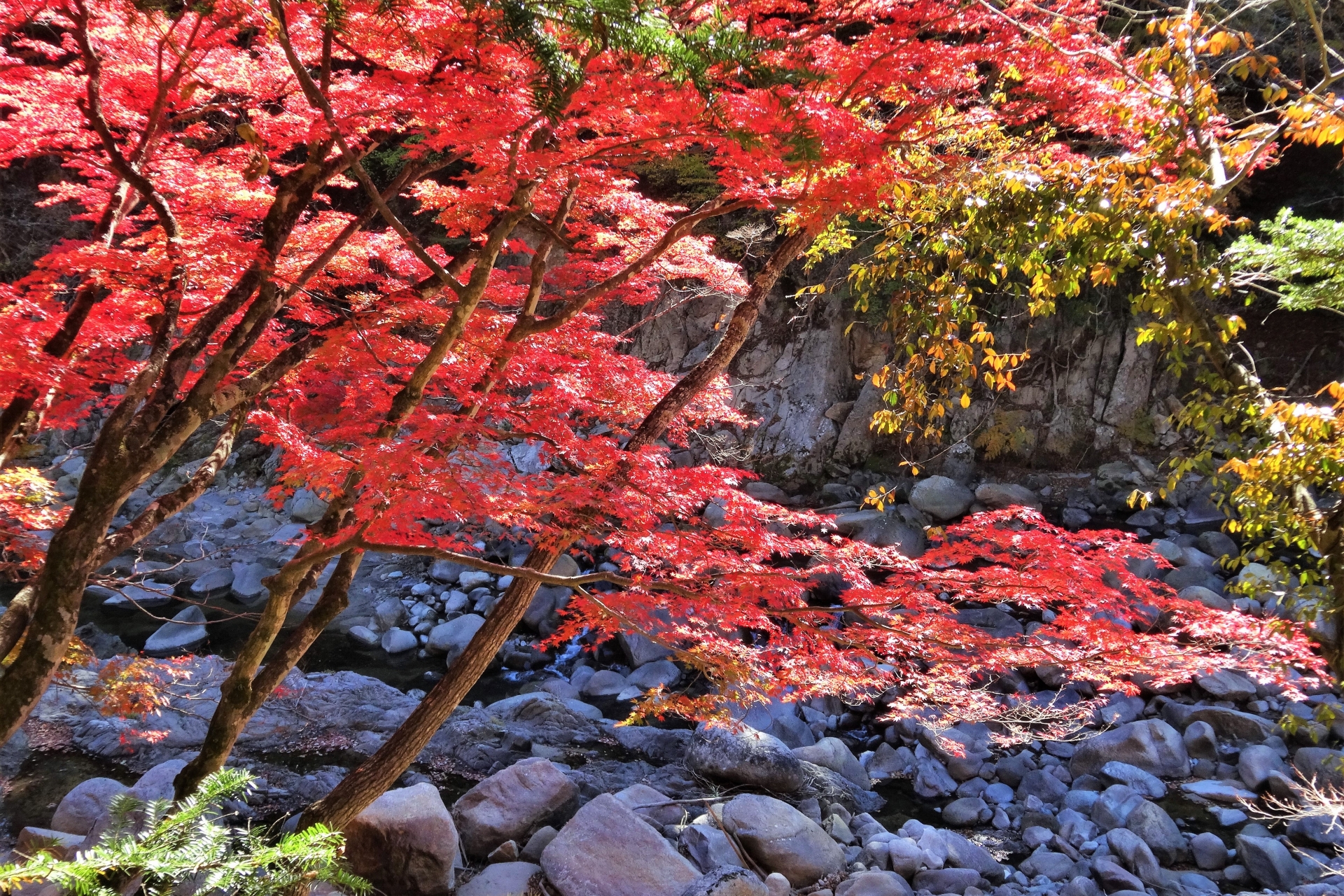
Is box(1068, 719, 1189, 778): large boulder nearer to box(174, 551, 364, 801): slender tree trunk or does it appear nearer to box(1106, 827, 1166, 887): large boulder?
box(1106, 827, 1166, 887): large boulder

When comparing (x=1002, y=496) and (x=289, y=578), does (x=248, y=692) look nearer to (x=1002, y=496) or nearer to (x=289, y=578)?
(x=289, y=578)

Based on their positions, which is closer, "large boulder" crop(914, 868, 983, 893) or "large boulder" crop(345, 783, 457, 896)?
"large boulder" crop(345, 783, 457, 896)

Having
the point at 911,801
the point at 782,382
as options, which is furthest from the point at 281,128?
the point at 782,382

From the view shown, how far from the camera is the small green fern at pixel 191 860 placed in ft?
6.67

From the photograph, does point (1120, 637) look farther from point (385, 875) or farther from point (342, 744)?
point (342, 744)

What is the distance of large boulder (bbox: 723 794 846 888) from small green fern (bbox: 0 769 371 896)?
3.60 meters

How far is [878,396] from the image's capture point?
11.6 m

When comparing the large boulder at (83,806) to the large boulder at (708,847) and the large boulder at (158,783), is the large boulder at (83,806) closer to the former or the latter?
the large boulder at (158,783)

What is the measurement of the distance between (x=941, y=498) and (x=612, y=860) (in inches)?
296

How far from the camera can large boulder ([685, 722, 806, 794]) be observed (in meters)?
6.32

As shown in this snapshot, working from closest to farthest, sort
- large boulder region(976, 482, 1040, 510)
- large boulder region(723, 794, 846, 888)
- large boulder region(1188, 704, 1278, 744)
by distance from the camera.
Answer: large boulder region(723, 794, 846, 888), large boulder region(1188, 704, 1278, 744), large boulder region(976, 482, 1040, 510)

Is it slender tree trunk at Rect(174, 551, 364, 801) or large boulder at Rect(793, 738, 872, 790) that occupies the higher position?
slender tree trunk at Rect(174, 551, 364, 801)

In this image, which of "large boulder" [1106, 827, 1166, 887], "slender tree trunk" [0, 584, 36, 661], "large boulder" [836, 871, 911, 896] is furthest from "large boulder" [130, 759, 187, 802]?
"large boulder" [1106, 827, 1166, 887]

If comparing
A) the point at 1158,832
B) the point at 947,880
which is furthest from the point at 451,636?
the point at 1158,832
